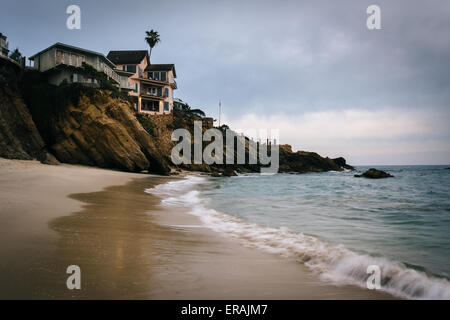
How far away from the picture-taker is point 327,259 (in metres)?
4.28

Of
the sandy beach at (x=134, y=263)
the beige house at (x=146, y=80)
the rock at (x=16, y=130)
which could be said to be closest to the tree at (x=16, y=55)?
the rock at (x=16, y=130)

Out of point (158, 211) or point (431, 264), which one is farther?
point (158, 211)

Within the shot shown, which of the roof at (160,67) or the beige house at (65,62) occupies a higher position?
the roof at (160,67)

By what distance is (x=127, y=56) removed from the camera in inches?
1735

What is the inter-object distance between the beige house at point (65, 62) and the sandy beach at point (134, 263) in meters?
25.4

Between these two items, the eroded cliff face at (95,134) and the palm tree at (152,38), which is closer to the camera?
the eroded cliff face at (95,134)

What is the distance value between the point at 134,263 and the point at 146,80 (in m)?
44.3

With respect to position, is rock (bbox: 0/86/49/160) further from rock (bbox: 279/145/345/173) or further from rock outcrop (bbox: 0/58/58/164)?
rock (bbox: 279/145/345/173)

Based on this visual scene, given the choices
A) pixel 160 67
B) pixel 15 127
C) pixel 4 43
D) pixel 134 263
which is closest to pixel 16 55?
pixel 4 43

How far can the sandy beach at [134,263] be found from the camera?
106 inches

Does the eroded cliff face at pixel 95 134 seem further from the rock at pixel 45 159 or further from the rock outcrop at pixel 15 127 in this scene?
the rock at pixel 45 159

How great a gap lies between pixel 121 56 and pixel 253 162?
32.9 meters
